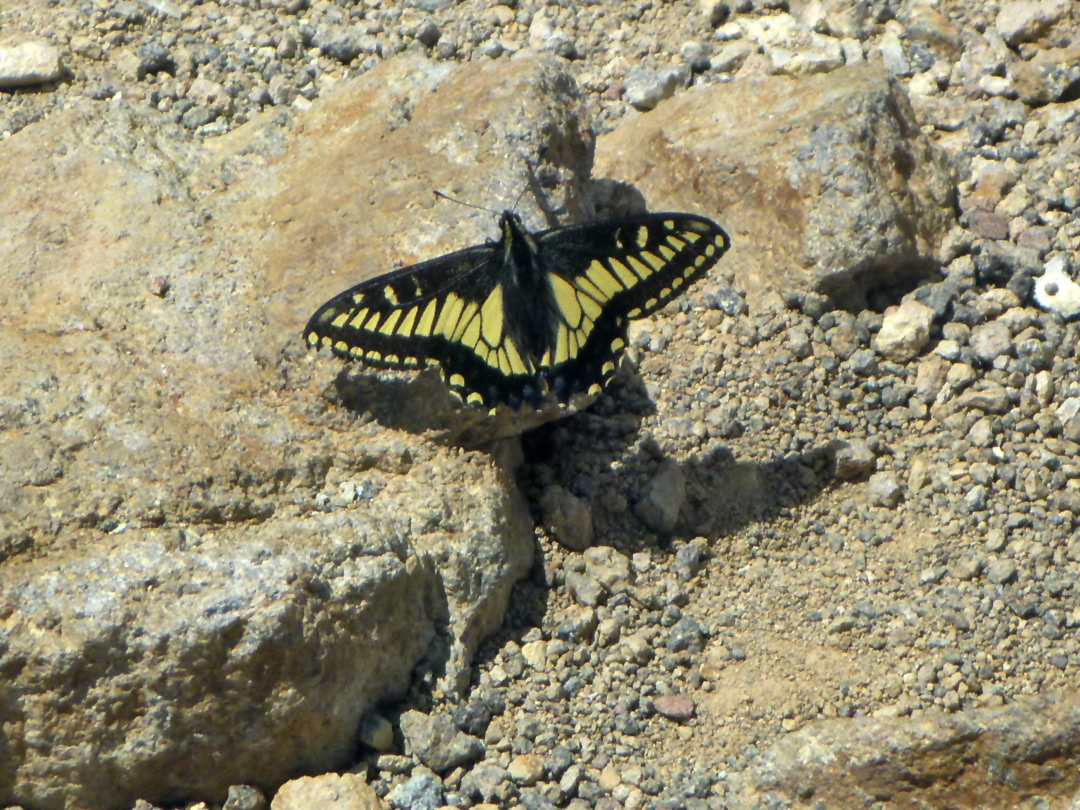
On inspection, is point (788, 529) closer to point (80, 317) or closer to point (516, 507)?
point (516, 507)

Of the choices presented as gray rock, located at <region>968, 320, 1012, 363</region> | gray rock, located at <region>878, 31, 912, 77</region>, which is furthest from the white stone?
gray rock, located at <region>878, 31, 912, 77</region>

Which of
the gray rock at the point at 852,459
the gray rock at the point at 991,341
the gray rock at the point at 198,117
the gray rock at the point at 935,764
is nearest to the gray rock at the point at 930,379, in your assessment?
the gray rock at the point at 991,341

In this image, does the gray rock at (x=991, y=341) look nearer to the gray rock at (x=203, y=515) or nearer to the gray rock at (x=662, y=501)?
the gray rock at (x=662, y=501)

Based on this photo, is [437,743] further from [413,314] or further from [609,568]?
[413,314]

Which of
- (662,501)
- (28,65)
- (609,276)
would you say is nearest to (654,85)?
(609,276)

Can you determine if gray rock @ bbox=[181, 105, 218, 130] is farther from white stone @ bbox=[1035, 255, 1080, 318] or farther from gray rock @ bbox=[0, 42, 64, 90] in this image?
white stone @ bbox=[1035, 255, 1080, 318]
